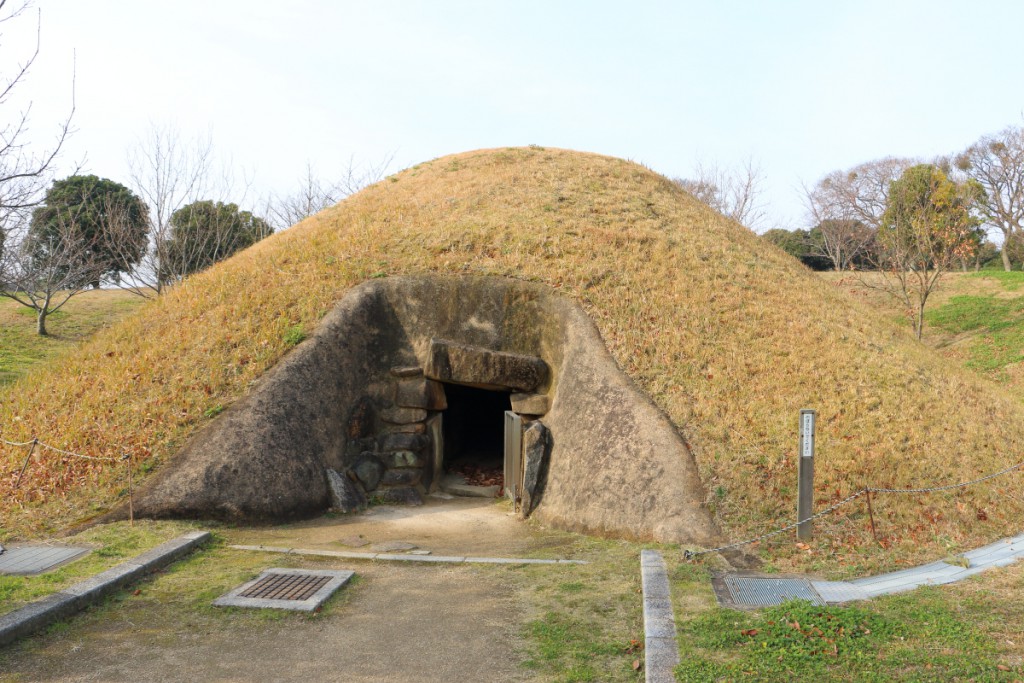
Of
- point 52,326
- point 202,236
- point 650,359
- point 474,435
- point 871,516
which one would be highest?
point 202,236

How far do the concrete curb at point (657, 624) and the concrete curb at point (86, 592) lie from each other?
5.28m

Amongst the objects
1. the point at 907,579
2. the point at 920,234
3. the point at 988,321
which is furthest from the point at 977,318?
the point at 907,579

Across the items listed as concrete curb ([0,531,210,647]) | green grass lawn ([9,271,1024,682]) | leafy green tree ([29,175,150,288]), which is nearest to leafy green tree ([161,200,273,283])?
leafy green tree ([29,175,150,288])

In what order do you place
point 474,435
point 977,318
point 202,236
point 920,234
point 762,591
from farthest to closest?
point 202,236, point 920,234, point 977,318, point 474,435, point 762,591

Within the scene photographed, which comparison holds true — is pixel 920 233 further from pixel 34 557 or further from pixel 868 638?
pixel 34 557

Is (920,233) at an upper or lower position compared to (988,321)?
upper

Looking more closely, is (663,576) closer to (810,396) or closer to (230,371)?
(810,396)

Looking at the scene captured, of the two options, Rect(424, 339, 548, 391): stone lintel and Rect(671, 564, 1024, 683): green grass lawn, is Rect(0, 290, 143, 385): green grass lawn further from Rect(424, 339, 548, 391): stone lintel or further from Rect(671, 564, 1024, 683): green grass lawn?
Rect(671, 564, 1024, 683): green grass lawn

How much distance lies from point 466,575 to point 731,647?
10.8ft

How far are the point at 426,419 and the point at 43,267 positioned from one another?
16.3 m

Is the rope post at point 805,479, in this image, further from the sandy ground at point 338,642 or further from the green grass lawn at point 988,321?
the green grass lawn at point 988,321

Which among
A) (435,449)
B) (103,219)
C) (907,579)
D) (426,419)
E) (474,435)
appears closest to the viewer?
(907,579)

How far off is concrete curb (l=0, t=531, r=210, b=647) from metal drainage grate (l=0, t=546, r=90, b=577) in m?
0.83

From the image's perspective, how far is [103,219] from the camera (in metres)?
27.2
